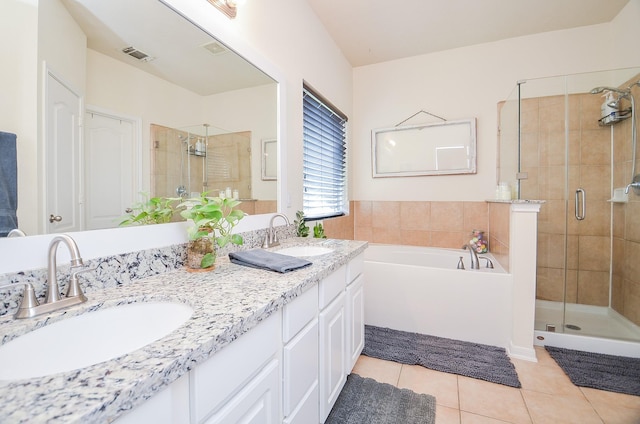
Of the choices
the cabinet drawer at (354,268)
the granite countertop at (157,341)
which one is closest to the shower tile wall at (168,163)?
the granite countertop at (157,341)

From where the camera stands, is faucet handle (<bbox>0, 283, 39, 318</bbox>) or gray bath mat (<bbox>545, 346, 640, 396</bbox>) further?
gray bath mat (<bbox>545, 346, 640, 396</bbox>)

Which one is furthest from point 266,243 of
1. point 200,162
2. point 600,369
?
point 600,369

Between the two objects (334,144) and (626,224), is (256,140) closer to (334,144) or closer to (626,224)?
(334,144)

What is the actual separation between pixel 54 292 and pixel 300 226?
1.46 m

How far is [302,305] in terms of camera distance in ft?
3.45

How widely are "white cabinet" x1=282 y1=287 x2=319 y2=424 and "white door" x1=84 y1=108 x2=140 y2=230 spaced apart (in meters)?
0.68

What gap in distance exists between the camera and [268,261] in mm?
1189

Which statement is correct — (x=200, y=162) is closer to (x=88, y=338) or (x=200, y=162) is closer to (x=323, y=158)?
(x=88, y=338)

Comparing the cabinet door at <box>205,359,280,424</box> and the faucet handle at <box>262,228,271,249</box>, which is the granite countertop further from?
the faucet handle at <box>262,228,271,249</box>

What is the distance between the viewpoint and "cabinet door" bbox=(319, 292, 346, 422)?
125 cm

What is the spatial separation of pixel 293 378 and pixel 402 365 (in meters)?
1.23

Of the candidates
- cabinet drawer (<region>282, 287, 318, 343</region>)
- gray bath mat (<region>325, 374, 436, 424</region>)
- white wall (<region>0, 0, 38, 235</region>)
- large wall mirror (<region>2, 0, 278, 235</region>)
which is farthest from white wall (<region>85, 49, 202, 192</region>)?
gray bath mat (<region>325, 374, 436, 424</region>)

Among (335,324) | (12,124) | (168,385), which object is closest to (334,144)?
(335,324)

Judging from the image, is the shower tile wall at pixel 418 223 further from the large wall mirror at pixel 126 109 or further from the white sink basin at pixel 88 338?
the white sink basin at pixel 88 338
